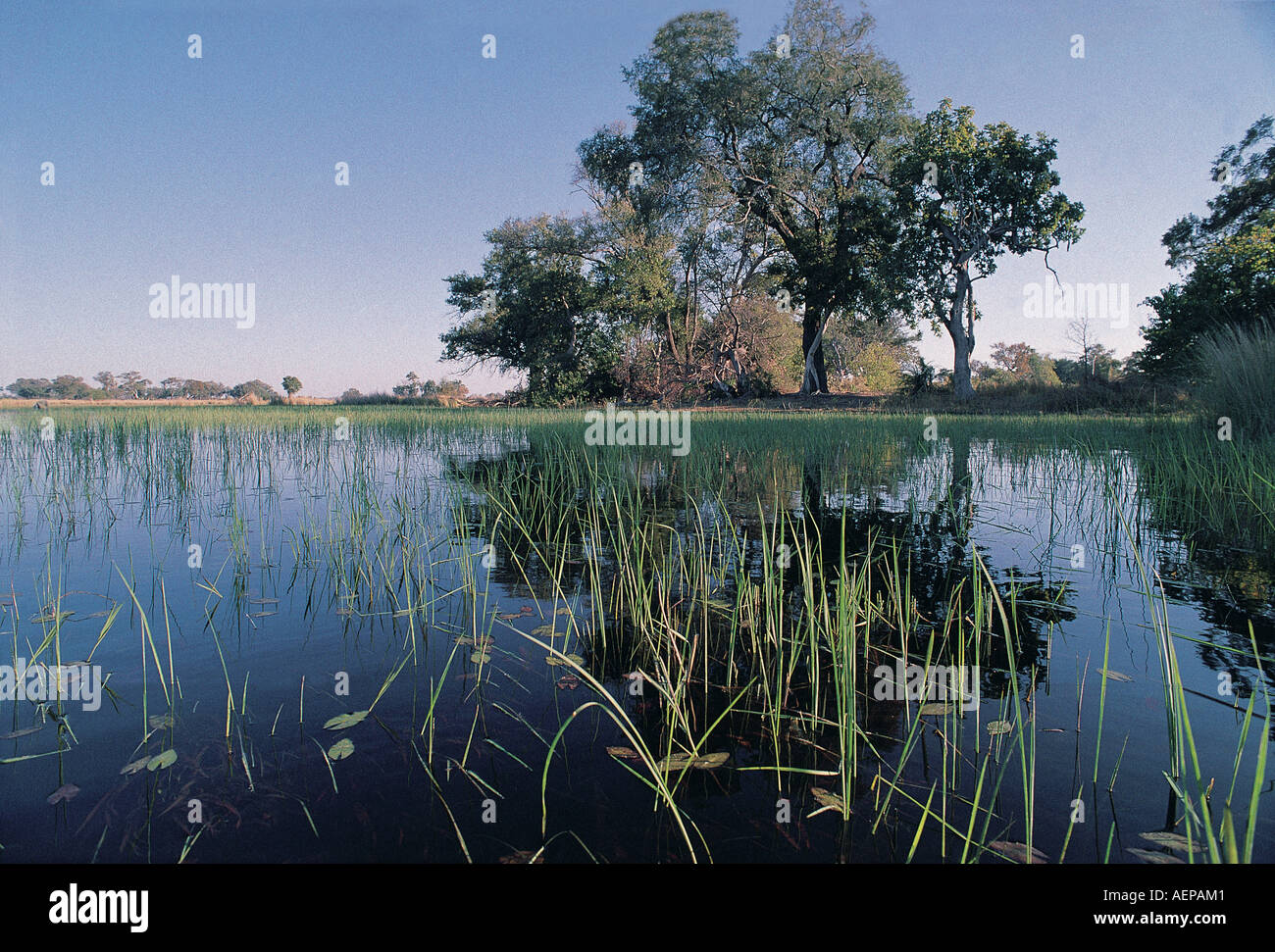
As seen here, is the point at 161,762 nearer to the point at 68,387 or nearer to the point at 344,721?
the point at 344,721

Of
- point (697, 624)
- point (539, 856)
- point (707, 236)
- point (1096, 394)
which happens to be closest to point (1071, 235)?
point (1096, 394)

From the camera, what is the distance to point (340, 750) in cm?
200

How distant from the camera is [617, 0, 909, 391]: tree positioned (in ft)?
84.7

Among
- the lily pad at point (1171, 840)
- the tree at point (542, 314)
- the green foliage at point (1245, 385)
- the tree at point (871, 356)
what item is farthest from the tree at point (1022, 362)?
the lily pad at point (1171, 840)

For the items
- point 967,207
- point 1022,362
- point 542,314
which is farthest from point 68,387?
point 1022,362

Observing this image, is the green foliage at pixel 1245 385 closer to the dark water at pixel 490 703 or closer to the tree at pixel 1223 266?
the dark water at pixel 490 703

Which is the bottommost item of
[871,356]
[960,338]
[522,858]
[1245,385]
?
[522,858]

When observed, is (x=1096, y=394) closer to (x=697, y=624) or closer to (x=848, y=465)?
(x=848, y=465)

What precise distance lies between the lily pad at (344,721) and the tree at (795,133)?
26915 millimetres

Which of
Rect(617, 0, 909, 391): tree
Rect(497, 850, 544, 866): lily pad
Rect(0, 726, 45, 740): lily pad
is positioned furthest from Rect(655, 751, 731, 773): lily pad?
Rect(617, 0, 909, 391): tree

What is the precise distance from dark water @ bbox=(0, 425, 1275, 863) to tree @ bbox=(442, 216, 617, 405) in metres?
27.0

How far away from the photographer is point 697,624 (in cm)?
314

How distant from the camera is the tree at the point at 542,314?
104 ft

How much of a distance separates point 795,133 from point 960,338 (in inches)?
449
